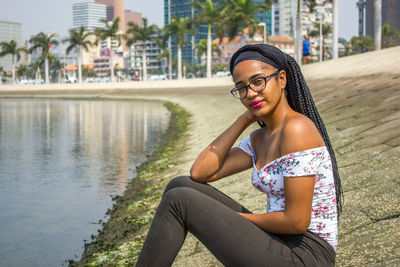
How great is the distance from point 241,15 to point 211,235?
4433cm

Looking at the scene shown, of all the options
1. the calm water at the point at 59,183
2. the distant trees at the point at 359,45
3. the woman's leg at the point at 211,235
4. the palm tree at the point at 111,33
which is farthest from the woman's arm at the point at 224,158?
the distant trees at the point at 359,45

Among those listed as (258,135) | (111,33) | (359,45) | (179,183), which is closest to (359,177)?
(258,135)

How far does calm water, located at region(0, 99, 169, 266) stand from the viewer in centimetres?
607

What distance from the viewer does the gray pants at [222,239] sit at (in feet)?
8.07

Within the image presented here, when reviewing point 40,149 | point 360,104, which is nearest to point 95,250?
point 360,104

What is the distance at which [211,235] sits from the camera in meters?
2.54

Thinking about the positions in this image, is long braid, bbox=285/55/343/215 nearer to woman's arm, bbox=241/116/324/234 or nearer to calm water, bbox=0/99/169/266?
woman's arm, bbox=241/116/324/234

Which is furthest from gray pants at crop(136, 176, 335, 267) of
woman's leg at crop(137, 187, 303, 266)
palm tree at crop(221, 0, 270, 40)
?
palm tree at crop(221, 0, 270, 40)

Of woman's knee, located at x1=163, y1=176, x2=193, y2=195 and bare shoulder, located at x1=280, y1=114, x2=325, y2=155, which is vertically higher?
bare shoulder, located at x1=280, y1=114, x2=325, y2=155

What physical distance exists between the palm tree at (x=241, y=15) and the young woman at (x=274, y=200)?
142 ft

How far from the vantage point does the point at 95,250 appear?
5.50 metres

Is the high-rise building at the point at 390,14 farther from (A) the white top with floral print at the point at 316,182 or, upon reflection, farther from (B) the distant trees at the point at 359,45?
(A) the white top with floral print at the point at 316,182

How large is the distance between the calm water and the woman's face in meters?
3.56

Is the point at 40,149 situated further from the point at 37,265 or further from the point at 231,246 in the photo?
the point at 231,246
